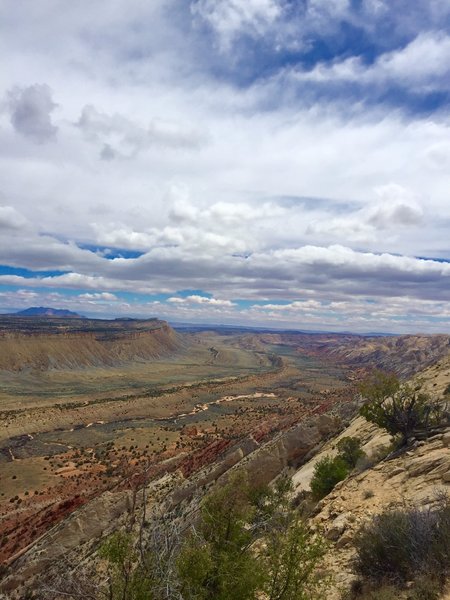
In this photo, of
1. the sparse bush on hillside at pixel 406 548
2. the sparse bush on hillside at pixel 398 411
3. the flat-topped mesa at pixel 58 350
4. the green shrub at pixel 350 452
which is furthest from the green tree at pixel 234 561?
the flat-topped mesa at pixel 58 350

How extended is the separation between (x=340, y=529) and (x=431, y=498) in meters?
3.17

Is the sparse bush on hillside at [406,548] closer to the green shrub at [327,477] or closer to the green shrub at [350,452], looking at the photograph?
the green shrub at [327,477]

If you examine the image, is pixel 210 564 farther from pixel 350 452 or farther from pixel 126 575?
pixel 350 452

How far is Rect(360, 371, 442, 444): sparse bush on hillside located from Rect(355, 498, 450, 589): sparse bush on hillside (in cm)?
1046

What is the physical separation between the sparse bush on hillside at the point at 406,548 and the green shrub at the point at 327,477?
31.5 ft

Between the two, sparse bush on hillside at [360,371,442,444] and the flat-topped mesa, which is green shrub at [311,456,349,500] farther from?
the flat-topped mesa

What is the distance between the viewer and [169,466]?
37.0 m

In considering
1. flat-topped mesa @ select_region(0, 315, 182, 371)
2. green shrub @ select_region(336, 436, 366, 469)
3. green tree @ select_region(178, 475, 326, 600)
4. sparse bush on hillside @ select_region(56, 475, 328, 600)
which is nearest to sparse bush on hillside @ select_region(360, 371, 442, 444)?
green shrub @ select_region(336, 436, 366, 469)

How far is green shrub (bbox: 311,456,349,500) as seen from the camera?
20.6 m

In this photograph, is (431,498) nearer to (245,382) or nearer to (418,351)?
(245,382)

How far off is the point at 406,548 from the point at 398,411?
1235cm

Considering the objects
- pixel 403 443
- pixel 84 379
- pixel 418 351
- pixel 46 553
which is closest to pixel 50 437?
pixel 46 553

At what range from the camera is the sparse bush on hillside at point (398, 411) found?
21.0 meters

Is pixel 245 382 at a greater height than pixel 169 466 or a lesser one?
lesser
